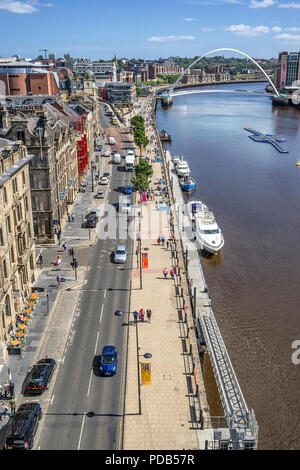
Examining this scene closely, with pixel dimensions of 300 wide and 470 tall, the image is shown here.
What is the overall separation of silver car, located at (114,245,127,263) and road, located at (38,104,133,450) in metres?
2.04

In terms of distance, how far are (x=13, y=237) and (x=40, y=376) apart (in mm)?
15443

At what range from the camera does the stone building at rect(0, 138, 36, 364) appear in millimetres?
44281

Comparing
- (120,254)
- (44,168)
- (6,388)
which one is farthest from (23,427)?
(44,168)

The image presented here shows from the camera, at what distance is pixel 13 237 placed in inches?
1895

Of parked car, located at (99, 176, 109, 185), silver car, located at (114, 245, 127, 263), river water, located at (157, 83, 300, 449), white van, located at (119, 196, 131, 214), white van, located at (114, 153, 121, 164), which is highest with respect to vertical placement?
white van, located at (114, 153, 121, 164)

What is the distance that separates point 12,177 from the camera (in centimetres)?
4828

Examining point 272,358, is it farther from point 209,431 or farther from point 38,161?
point 38,161

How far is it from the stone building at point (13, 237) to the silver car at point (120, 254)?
12.7 m

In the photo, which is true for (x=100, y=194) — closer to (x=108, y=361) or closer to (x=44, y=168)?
(x=44, y=168)

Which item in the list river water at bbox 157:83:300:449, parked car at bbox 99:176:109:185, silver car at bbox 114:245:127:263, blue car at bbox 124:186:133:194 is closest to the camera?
river water at bbox 157:83:300:449

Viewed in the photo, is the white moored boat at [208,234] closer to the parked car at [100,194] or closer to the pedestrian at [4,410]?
the parked car at [100,194]

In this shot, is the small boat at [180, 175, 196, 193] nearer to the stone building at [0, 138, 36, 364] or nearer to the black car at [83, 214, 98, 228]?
the black car at [83, 214, 98, 228]

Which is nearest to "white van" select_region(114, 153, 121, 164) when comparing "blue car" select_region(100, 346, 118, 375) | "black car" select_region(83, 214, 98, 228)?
"black car" select_region(83, 214, 98, 228)

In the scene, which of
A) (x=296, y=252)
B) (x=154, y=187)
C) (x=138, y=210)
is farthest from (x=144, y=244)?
(x=154, y=187)
